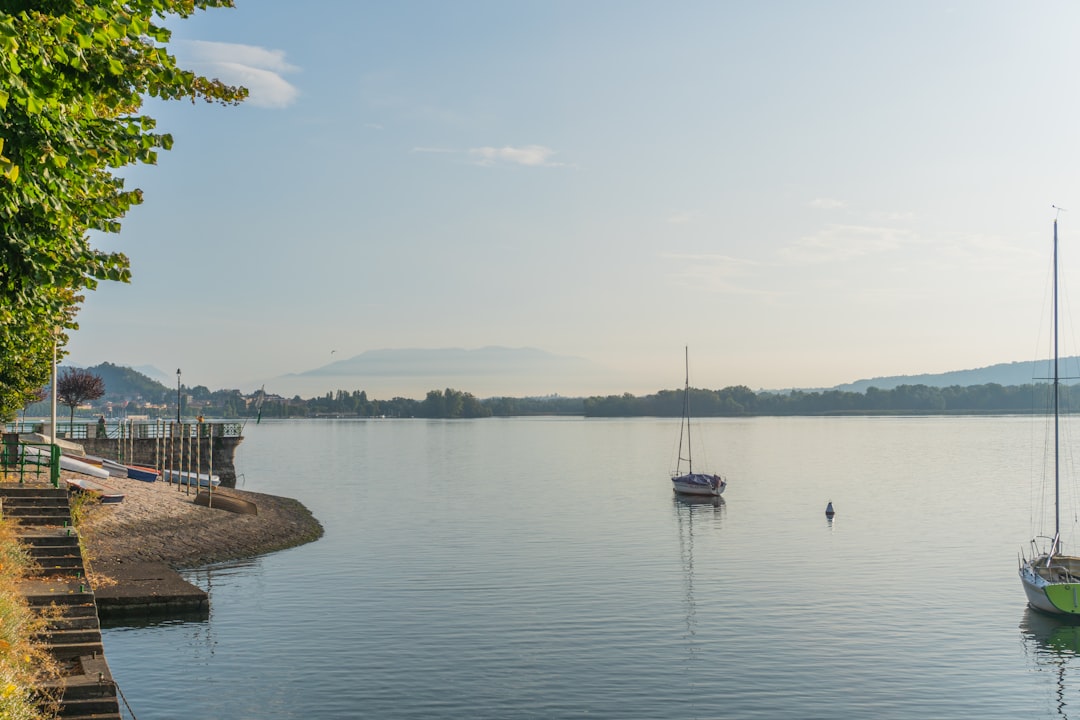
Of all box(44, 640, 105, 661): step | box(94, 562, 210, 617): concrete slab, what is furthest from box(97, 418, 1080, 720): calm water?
box(44, 640, 105, 661): step

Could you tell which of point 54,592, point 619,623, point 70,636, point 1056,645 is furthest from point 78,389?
point 1056,645

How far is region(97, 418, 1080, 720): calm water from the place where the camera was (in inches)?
1098

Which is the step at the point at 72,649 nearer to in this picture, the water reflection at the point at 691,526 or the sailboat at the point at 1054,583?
the water reflection at the point at 691,526

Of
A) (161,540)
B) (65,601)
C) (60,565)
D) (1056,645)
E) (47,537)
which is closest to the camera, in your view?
(65,601)

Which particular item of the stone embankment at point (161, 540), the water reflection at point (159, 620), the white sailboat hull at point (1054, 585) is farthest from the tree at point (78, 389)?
the white sailboat hull at point (1054, 585)

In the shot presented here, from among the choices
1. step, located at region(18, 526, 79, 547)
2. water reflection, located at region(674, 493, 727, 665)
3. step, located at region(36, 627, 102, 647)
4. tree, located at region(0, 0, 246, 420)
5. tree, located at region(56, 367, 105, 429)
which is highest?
tree, located at region(0, 0, 246, 420)

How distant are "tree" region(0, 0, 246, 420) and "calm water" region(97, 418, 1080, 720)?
45.7 feet

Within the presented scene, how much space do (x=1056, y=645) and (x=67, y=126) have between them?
36.3 m

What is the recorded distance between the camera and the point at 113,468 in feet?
192

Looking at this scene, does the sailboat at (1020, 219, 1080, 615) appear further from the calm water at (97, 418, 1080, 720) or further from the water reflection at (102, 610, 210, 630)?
the water reflection at (102, 610, 210, 630)

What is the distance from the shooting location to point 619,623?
37.3m

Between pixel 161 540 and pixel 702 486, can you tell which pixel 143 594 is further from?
pixel 702 486

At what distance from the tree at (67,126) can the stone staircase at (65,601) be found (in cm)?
671

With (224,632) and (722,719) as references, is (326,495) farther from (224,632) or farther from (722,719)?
(722,719)
